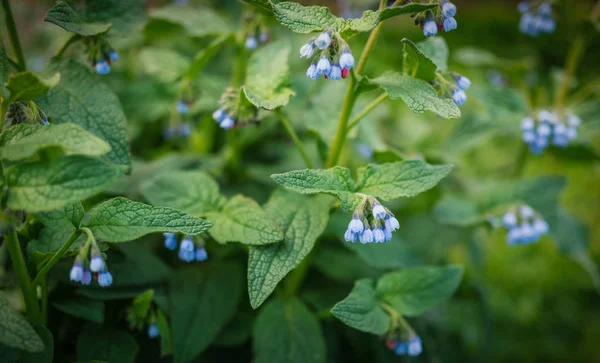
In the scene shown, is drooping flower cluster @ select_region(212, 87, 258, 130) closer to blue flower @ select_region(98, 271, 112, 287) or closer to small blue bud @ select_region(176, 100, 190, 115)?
small blue bud @ select_region(176, 100, 190, 115)

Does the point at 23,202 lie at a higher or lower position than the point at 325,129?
higher

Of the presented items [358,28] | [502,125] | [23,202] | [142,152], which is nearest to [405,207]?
[502,125]

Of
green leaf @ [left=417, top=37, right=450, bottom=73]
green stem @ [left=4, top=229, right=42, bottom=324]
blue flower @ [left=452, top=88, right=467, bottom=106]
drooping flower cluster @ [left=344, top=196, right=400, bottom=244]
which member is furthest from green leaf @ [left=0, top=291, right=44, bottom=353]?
green leaf @ [left=417, top=37, right=450, bottom=73]

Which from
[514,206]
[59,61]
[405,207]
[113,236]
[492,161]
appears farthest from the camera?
[492,161]

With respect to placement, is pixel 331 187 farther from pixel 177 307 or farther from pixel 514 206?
pixel 514 206

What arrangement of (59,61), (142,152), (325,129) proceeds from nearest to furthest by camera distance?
1. (59,61)
2. (325,129)
3. (142,152)

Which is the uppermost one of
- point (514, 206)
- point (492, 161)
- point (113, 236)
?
point (113, 236)

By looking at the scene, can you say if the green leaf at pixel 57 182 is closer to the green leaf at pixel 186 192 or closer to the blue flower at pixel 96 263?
the blue flower at pixel 96 263
